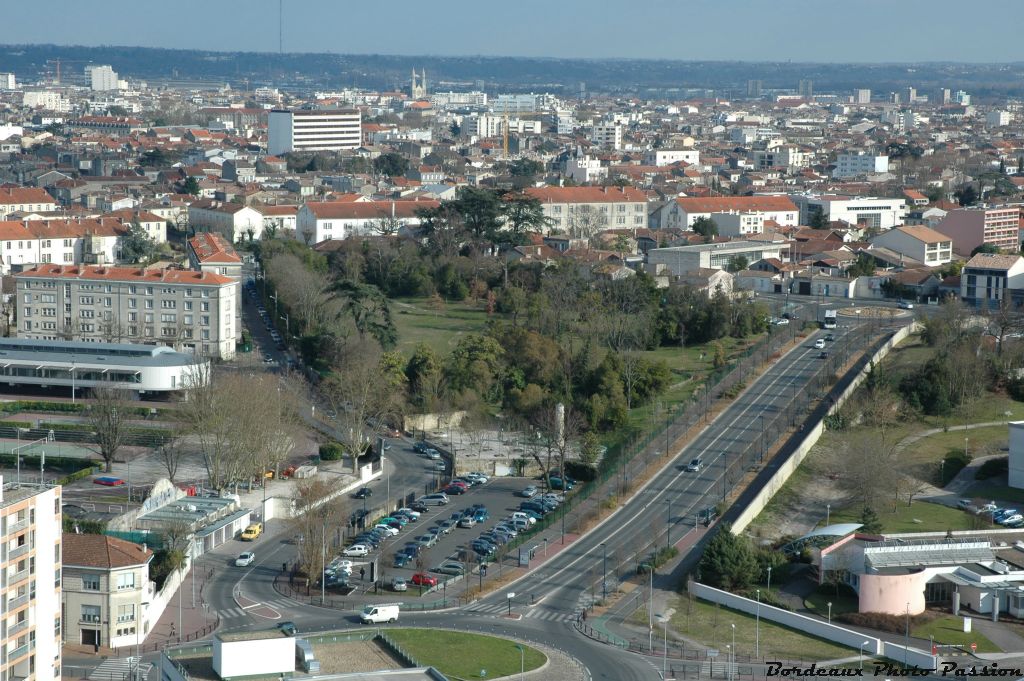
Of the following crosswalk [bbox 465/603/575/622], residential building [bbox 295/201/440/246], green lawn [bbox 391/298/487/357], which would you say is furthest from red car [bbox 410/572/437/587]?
residential building [bbox 295/201/440/246]

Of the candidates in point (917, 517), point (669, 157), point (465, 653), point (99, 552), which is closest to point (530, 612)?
point (465, 653)

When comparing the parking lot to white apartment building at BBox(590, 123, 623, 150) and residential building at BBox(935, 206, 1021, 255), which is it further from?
white apartment building at BBox(590, 123, 623, 150)

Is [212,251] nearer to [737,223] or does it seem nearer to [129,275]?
[129,275]

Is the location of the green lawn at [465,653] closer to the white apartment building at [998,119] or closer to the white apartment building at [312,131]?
the white apartment building at [312,131]

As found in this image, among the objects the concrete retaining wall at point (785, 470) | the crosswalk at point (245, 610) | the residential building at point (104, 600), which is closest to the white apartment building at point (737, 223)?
the concrete retaining wall at point (785, 470)

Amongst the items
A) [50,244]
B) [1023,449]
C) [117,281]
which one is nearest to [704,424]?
[1023,449]

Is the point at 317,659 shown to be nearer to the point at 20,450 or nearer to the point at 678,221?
the point at 20,450
